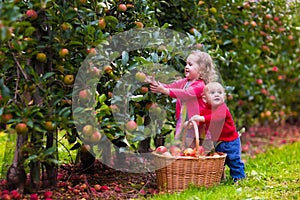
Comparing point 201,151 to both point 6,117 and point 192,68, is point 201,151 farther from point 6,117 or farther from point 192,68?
point 6,117

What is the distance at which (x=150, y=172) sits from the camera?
3977 mm

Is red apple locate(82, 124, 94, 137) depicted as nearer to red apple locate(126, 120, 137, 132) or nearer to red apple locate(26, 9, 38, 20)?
red apple locate(126, 120, 137, 132)

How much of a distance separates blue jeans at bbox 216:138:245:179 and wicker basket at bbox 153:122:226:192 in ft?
0.80

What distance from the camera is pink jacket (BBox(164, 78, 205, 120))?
3656 mm

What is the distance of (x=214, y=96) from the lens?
3676mm

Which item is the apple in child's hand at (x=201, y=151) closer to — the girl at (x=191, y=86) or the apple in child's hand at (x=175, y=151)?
the apple in child's hand at (x=175, y=151)

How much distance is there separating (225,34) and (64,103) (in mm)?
2705

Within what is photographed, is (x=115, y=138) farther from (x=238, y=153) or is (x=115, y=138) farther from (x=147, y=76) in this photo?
(x=238, y=153)

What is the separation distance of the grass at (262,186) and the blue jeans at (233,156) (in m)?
0.09

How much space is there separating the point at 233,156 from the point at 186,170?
549mm

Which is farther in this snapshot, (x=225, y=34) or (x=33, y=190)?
(x=225, y=34)

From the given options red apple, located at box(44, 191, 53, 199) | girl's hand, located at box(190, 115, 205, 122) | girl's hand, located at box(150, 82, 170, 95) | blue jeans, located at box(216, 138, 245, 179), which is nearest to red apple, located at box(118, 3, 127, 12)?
girl's hand, located at box(150, 82, 170, 95)

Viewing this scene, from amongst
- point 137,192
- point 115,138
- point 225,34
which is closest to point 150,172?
point 137,192

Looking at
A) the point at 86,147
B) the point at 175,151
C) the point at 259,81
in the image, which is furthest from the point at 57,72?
the point at 259,81
